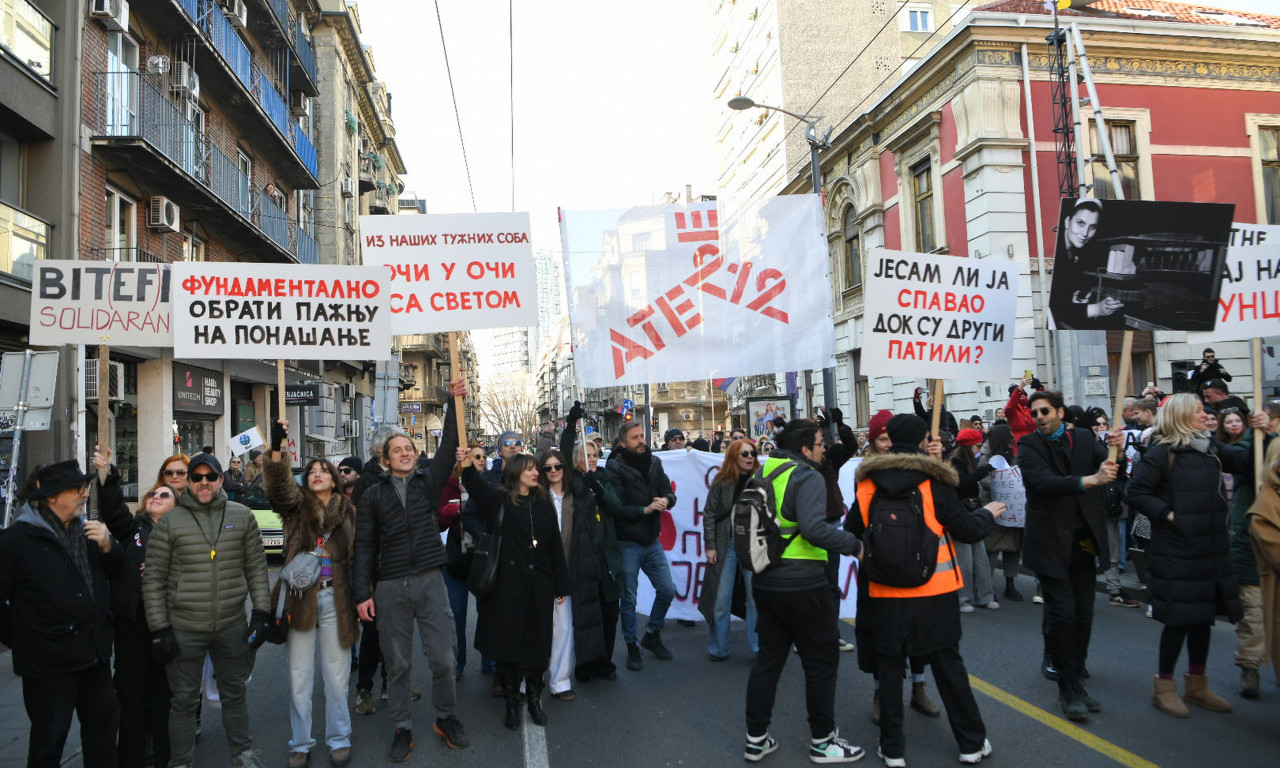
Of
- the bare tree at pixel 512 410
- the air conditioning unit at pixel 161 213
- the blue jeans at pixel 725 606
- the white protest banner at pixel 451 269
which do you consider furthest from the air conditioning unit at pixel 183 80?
the bare tree at pixel 512 410

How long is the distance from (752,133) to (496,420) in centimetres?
7268

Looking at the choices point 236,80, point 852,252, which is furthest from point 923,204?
point 236,80

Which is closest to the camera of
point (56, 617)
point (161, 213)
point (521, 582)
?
point (56, 617)

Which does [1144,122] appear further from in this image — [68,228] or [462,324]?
[68,228]

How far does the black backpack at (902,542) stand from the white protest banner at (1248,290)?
3.62m

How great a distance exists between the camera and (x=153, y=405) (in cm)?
1800

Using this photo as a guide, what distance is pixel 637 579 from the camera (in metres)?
7.56

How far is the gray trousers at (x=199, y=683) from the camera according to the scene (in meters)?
4.98

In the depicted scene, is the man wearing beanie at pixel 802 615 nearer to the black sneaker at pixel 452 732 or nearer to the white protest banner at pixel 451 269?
the black sneaker at pixel 452 732

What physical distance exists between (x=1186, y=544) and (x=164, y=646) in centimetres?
585

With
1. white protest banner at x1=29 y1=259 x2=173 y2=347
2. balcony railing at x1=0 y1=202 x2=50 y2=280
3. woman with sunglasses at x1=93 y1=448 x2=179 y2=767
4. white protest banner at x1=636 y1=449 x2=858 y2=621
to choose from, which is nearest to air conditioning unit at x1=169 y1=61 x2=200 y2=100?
balcony railing at x1=0 y1=202 x2=50 y2=280

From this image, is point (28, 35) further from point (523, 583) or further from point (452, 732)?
point (452, 732)

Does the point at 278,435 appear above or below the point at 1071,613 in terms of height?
above

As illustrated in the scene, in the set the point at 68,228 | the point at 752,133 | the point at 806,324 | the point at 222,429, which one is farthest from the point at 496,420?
the point at 806,324
